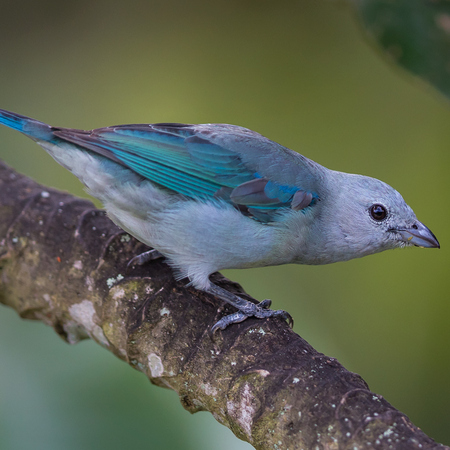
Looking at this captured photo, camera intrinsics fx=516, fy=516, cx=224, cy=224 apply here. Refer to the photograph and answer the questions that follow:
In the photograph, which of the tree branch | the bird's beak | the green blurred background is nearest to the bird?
the bird's beak

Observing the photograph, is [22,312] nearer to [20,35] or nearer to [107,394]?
[107,394]

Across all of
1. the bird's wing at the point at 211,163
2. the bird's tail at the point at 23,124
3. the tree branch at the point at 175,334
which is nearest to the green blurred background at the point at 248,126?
the tree branch at the point at 175,334

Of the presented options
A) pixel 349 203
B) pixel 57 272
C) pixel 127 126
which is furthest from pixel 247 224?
pixel 57 272

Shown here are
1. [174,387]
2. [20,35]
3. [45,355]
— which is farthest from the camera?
[20,35]

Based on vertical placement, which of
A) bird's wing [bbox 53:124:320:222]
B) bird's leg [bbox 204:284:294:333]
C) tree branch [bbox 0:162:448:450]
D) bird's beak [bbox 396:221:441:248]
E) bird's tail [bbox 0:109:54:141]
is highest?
bird's beak [bbox 396:221:441:248]

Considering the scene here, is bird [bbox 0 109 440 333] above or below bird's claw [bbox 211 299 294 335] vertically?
above

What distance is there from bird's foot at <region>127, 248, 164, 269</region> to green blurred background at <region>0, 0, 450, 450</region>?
2.61 ft

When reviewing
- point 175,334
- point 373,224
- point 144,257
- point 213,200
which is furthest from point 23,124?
point 373,224

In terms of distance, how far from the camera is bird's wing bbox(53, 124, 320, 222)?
2830mm

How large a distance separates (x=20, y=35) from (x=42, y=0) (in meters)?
0.45

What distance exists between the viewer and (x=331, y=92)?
5.20m

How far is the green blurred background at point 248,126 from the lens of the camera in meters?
3.13

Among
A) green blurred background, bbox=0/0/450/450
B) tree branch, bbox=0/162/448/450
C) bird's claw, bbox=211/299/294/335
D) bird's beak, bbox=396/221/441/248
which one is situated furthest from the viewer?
Result: green blurred background, bbox=0/0/450/450

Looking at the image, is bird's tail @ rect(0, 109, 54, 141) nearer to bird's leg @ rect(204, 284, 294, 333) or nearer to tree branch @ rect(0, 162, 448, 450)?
tree branch @ rect(0, 162, 448, 450)
